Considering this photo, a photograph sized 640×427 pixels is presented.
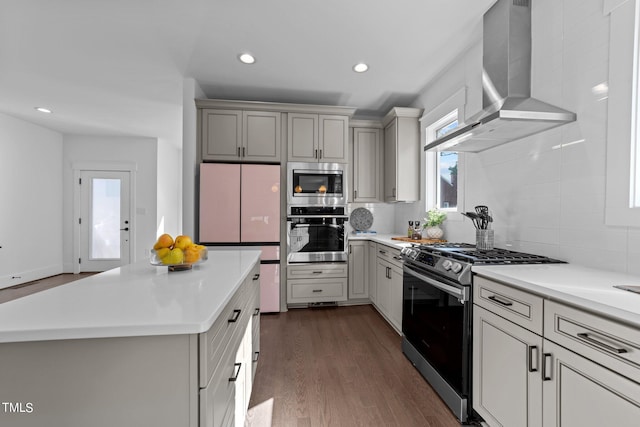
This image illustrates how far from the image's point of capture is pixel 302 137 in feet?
11.7

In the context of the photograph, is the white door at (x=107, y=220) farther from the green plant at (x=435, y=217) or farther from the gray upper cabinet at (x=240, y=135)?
the green plant at (x=435, y=217)

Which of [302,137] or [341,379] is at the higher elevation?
[302,137]

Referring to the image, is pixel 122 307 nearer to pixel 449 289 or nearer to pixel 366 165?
pixel 449 289

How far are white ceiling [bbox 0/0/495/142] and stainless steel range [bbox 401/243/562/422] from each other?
1.82m

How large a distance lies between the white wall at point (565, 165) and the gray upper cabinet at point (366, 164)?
187cm

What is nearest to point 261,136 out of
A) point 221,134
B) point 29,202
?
point 221,134

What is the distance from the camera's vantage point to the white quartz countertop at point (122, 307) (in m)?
0.73

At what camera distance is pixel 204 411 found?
0.80m

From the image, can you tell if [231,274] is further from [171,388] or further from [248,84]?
[248,84]

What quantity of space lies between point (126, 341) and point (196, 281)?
0.46 metres

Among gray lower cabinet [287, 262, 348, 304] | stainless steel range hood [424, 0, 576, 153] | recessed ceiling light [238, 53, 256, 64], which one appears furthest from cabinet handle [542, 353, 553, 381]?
recessed ceiling light [238, 53, 256, 64]

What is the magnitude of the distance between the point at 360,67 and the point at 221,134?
1.75m

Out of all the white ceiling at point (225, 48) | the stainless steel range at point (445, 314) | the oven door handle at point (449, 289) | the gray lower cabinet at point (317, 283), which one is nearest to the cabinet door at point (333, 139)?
the white ceiling at point (225, 48)

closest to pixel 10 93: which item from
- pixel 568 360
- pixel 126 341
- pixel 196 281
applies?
pixel 196 281
